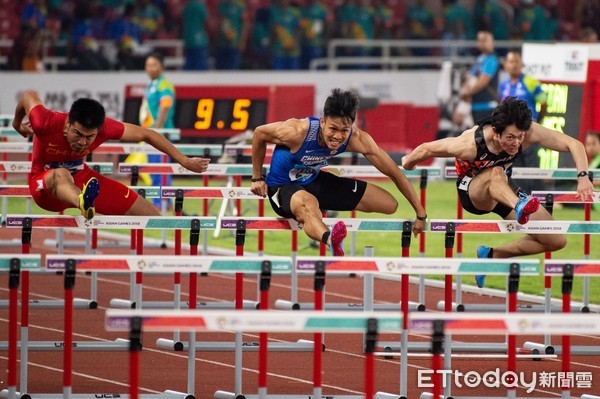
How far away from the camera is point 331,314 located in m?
5.99

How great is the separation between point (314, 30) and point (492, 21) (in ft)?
13.5

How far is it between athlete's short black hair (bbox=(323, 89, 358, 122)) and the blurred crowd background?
51.3ft

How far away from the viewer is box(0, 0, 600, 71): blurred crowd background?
80.8 ft

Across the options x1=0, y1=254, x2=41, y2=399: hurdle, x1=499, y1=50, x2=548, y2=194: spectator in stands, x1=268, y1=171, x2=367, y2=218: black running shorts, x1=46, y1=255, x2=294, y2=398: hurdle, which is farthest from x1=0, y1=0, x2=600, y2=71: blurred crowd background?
Result: x1=46, y1=255, x2=294, y2=398: hurdle

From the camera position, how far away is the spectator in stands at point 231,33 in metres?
25.5

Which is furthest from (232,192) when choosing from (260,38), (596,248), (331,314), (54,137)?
(260,38)

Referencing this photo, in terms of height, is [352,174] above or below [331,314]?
above

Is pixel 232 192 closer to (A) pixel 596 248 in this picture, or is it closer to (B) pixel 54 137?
(B) pixel 54 137

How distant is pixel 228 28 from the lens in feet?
84.1

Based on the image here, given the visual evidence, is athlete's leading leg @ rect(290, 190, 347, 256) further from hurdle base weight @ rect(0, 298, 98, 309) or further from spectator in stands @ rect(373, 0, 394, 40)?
spectator in stands @ rect(373, 0, 394, 40)

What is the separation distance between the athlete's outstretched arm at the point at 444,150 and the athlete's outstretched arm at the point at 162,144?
4.93ft

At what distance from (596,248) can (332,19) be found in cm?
1205

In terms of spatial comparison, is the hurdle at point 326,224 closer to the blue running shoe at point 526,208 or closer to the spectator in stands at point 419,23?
the blue running shoe at point 526,208

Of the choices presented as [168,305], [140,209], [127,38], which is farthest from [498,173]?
[127,38]
